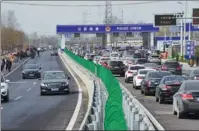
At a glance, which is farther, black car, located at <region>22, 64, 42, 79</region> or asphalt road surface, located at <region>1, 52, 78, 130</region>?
black car, located at <region>22, 64, 42, 79</region>

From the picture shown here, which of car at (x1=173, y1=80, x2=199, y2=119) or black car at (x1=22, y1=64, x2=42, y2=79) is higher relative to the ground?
car at (x1=173, y1=80, x2=199, y2=119)

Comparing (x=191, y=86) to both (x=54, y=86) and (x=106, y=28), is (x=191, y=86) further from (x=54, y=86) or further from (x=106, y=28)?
(x=106, y=28)

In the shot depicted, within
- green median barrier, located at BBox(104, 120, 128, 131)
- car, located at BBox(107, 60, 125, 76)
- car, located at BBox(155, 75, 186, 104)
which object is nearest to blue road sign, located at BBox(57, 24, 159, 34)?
car, located at BBox(107, 60, 125, 76)

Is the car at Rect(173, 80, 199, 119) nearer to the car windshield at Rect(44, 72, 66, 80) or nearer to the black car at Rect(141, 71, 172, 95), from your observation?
the black car at Rect(141, 71, 172, 95)

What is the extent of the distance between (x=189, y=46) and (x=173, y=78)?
49.0 metres

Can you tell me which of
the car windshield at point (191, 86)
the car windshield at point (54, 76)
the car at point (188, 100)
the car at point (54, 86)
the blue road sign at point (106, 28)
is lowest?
the car at point (54, 86)

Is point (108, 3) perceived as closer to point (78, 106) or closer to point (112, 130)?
point (78, 106)

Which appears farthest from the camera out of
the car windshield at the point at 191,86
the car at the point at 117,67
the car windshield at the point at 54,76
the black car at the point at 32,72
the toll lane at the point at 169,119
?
the car at the point at 117,67

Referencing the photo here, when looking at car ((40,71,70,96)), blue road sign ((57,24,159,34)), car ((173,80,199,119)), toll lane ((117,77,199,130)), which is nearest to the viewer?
toll lane ((117,77,199,130))

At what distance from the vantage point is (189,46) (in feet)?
255

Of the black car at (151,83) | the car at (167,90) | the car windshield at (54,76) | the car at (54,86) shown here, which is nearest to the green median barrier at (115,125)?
the car at (167,90)

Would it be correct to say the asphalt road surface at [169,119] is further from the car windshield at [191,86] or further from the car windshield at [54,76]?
the car windshield at [54,76]

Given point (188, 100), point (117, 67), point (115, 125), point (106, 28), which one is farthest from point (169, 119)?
point (106, 28)

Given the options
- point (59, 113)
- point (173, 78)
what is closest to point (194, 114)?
point (59, 113)
